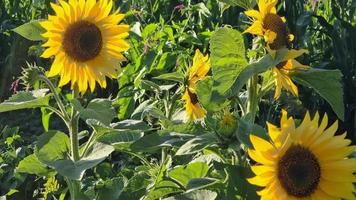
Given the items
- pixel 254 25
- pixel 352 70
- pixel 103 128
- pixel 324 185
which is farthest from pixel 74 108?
pixel 352 70

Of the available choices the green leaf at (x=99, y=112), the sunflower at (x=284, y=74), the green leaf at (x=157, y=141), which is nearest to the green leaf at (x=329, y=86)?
the sunflower at (x=284, y=74)

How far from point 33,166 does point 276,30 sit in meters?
0.64

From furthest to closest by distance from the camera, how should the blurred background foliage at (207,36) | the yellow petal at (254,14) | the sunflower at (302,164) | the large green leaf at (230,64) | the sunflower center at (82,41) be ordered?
the blurred background foliage at (207,36) → the sunflower center at (82,41) → the yellow petal at (254,14) → the large green leaf at (230,64) → the sunflower at (302,164)

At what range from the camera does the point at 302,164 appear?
1.47 meters

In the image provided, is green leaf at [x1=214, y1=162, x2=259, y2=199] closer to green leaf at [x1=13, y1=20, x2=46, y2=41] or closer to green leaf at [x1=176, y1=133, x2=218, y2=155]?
green leaf at [x1=176, y1=133, x2=218, y2=155]

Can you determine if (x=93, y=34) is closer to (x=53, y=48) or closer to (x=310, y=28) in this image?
(x=53, y=48)

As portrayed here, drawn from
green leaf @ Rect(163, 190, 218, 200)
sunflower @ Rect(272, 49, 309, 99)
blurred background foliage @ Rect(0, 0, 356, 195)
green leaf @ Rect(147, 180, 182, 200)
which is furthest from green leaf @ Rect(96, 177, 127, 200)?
blurred background foliage @ Rect(0, 0, 356, 195)

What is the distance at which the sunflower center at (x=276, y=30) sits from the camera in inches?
64.2

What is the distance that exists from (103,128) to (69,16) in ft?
1.03

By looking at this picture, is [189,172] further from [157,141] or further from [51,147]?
[51,147]

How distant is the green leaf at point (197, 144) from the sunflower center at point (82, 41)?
1.40 feet

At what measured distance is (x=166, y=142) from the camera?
1.66 meters

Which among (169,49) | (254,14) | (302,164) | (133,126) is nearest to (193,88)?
(133,126)

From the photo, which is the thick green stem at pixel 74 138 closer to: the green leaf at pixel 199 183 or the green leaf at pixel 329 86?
the green leaf at pixel 199 183
